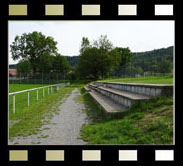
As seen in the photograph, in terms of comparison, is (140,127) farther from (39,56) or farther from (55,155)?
(39,56)

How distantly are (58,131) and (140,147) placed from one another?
5.72ft

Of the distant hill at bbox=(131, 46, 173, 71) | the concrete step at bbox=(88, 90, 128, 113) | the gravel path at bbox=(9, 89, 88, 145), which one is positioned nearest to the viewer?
the distant hill at bbox=(131, 46, 173, 71)

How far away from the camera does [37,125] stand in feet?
12.1

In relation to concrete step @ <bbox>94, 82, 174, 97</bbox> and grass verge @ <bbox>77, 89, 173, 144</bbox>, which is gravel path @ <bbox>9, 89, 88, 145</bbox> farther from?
concrete step @ <bbox>94, 82, 174, 97</bbox>

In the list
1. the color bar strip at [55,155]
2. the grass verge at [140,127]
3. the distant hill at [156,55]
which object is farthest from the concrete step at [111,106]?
A: the color bar strip at [55,155]

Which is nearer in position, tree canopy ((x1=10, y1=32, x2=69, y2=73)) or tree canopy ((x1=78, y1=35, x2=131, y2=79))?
tree canopy ((x1=10, y1=32, x2=69, y2=73))

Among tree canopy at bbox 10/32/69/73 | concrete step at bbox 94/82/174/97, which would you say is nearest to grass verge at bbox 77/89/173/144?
concrete step at bbox 94/82/174/97

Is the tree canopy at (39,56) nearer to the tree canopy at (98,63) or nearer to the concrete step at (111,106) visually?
the tree canopy at (98,63)

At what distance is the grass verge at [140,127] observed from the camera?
254 centimetres

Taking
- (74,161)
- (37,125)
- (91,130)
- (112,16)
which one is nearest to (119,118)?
(91,130)

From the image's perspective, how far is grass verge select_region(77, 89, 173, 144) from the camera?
2.54 m

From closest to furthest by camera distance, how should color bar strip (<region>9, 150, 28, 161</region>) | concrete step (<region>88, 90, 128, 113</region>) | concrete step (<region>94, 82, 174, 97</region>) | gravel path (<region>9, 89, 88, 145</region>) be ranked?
1. color bar strip (<region>9, 150, 28, 161</region>)
2. gravel path (<region>9, 89, 88, 145</region>)
3. concrete step (<region>94, 82, 174, 97</region>)
4. concrete step (<region>88, 90, 128, 113</region>)

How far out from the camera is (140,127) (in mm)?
2934
